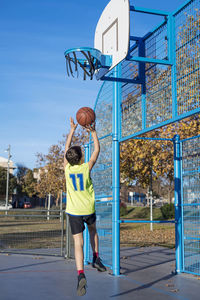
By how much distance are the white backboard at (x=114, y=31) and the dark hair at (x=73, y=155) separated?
8.99 feet

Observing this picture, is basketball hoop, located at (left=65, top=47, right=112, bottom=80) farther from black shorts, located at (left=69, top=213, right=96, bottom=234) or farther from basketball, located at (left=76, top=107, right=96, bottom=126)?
black shorts, located at (left=69, top=213, right=96, bottom=234)

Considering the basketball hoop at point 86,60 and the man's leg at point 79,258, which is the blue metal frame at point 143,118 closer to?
the basketball hoop at point 86,60

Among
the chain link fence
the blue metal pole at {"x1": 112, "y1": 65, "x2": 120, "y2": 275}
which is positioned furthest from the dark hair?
the chain link fence

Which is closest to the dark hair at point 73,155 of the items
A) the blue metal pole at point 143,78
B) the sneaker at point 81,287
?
the sneaker at point 81,287

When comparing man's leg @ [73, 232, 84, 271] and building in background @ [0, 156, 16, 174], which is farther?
building in background @ [0, 156, 16, 174]

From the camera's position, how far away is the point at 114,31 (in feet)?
25.1

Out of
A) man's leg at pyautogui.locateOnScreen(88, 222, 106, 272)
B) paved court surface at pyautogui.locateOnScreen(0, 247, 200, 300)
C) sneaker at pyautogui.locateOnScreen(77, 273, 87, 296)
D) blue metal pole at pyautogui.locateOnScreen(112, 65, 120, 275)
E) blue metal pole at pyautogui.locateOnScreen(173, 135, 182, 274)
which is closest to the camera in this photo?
sneaker at pyautogui.locateOnScreen(77, 273, 87, 296)

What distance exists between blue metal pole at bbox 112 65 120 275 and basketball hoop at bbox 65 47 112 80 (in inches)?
35.2

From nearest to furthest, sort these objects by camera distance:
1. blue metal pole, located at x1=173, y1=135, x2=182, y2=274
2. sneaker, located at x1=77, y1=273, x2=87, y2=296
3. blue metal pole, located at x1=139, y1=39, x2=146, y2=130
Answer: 1. sneaker, located at x1=77, y1=273, x2=87, y2=296
2. blue metal pole, located at x1=139, y1=39, x2=146, y2=130
3. blue metal pole, located at x1=173, y1=135, x2=182, y2=274

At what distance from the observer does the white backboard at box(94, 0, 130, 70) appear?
709 cm

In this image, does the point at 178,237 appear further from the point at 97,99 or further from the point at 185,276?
the point at 97,99

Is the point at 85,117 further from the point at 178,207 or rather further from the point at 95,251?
the point at 178,207

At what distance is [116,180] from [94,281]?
81.8 inches

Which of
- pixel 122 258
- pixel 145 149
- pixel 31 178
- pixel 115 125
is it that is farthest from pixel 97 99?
pixel 31 178
